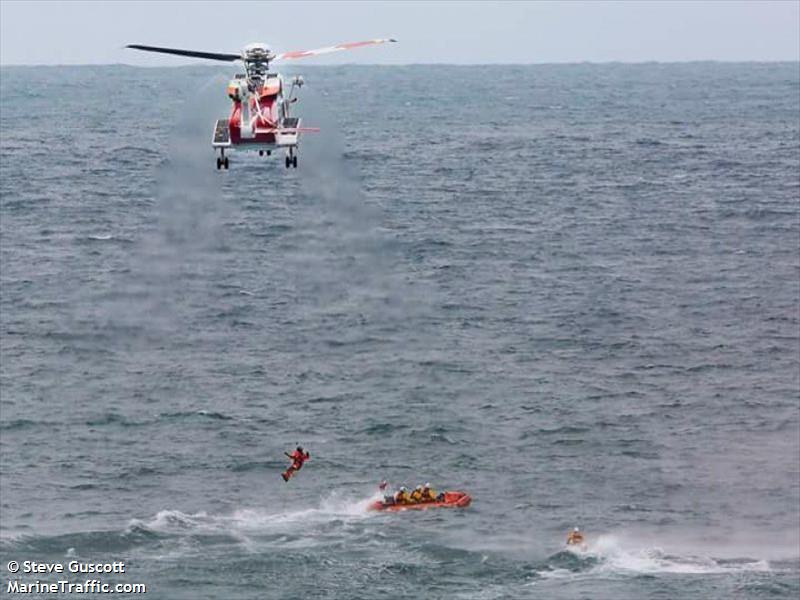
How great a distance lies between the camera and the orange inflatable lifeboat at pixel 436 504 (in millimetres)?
153125

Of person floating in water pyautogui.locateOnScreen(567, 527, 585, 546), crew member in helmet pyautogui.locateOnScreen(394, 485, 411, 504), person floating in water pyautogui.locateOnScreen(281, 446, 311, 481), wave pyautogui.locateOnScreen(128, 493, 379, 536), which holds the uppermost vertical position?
person floating in water pyautogui.locateOnScreen(281, 446, 311, 481)

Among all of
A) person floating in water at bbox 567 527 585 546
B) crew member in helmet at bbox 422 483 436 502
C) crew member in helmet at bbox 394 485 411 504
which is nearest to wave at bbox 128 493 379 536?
crew member in helmet at bbox 394 485 411 504

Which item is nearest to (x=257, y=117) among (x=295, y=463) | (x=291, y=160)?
(x=291, y=160)

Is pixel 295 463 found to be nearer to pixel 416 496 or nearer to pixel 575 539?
pixel 416 496

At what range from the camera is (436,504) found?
6058 inches

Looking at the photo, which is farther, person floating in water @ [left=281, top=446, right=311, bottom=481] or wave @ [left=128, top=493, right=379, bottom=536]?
wave @ [left=128, top=493, right=379, bottom=536]

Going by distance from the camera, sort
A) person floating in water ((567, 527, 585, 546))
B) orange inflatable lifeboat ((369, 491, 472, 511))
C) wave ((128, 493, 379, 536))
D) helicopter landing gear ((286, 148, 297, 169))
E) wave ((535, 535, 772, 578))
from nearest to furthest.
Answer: helicopter landing gear ((286, 148, 297, 169)), wave ((535, 535, 772, 578)), person floating in water ((567, 527, 585, 546)), wave ((128, 493, 379, 536)), orange inflatable lifeboat ((369, 491, 472, 511))

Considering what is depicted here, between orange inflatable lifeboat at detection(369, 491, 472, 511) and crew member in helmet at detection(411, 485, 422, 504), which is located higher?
crew member in helmet at detection(411, 485, 422, 504)

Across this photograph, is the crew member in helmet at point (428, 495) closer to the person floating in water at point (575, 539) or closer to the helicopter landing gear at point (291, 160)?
the person floating in water at point (575, 539)

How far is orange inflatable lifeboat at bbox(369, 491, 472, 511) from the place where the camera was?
15312 centimetres

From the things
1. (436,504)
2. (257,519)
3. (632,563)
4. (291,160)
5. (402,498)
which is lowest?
(257,519)

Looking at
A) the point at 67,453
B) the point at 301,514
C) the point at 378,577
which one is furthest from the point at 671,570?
the point at 67,453

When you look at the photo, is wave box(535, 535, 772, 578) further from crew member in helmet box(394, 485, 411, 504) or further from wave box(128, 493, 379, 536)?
wave box(128, 493, 379, 536)

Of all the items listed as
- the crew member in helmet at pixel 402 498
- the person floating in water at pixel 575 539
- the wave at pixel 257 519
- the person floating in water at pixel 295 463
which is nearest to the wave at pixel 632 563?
the person floating in water at pixel 575 539
